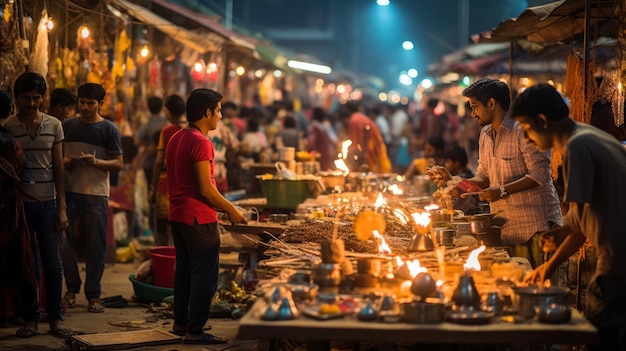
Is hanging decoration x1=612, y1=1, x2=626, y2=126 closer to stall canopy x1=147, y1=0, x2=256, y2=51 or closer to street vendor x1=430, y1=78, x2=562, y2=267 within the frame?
street vendor x1=430, y1=78, x2=562, y2=267

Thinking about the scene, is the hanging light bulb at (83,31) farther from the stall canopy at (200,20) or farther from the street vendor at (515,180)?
the street vendor at (515,180)

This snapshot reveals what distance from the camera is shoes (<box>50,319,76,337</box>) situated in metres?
7.64

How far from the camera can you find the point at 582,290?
755cm

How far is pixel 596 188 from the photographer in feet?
16.0

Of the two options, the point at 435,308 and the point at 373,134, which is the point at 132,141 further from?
the point at 435,308

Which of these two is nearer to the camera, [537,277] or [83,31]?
[537,277]

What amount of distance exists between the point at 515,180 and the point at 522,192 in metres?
0.11

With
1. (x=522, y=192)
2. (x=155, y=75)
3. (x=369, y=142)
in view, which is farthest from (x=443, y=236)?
(x=155, y=75)

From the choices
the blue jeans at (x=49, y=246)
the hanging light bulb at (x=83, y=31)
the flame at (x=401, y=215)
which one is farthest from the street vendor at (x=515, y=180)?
the hanging light bulb at (x=83, y=31)

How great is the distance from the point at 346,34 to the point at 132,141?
64.3 meters

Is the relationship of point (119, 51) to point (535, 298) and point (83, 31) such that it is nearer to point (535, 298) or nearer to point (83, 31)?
point (83, 31)

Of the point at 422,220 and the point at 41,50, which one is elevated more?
the point at 41,50

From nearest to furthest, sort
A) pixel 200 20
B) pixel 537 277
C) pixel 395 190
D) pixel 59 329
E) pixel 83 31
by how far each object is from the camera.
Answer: pixel 537 277 < pixel 59 329 < pixel 395 190 < pixel 83 31 < pixel 200 20

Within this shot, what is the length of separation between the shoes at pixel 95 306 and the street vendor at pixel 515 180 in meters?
4.01
